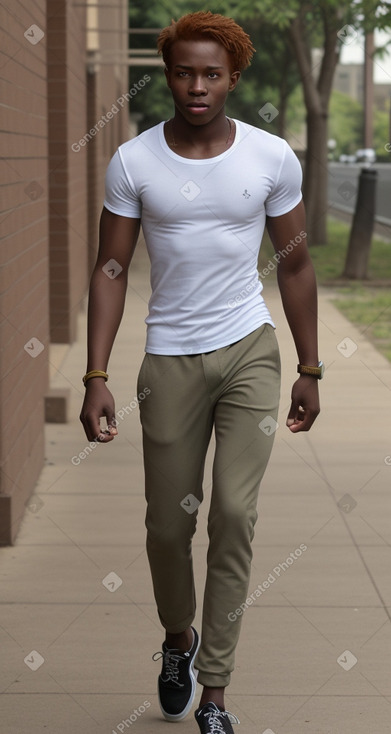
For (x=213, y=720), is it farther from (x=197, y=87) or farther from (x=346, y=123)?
(x=346, y=123)

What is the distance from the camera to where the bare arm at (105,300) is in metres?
3.76

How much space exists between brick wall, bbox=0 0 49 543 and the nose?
2.15 metres

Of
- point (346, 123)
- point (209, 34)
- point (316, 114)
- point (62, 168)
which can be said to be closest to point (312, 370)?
point (209, 34)

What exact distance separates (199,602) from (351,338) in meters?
8.34

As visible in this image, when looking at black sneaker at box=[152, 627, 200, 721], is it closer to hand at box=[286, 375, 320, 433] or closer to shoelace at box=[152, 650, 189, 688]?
shoelace at box=[152, 650, 189, 688]

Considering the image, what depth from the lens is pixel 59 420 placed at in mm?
8969

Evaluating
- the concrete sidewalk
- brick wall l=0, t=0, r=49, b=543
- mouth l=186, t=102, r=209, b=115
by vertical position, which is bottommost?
the concrete sidewalk

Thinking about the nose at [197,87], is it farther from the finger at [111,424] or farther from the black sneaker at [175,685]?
the black sneaker at [175,685]

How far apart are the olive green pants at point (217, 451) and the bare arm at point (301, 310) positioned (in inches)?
4.3

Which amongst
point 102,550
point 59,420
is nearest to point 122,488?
point 102,550

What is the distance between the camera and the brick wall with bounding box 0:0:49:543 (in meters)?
5.80

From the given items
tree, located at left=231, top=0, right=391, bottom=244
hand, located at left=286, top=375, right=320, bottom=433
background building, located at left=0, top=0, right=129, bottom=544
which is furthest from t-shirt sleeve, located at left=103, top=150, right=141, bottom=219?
tree, located at left=231, top=0, right=391, bottom=244

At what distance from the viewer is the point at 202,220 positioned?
12.0 ft

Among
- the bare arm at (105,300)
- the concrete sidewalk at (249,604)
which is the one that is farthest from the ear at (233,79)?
the concrete sidewalk at (249,604)
